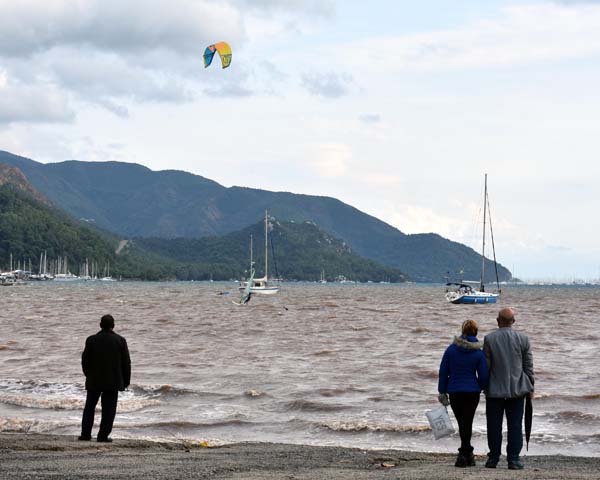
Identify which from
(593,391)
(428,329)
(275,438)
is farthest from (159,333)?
(275,438)

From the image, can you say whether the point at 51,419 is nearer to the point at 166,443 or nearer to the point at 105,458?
the point at 166,443

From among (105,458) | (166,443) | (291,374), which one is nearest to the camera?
(105,458)

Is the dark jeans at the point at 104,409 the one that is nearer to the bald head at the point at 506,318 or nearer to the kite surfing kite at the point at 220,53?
the bald head at the point at 506,318

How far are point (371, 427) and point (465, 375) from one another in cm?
676

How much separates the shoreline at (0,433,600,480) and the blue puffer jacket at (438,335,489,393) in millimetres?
1172

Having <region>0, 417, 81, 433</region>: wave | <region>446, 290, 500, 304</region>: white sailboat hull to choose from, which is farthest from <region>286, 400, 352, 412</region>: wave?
<region>446, 290, 500, 304</region>: white sailboat hull

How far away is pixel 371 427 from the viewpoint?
1961cm

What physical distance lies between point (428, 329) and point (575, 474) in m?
44.7

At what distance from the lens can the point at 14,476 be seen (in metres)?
12.0

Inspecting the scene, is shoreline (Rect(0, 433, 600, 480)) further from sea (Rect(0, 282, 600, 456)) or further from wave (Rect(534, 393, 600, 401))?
wave (Rect(534, 393, 600, 401))

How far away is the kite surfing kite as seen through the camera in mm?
48719

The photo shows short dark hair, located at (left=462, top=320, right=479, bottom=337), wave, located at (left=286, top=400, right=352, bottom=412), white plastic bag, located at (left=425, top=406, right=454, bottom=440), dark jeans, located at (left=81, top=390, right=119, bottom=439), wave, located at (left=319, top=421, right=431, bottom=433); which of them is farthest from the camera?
wave, located at (left=286, top=400, right=352, bottom=412)

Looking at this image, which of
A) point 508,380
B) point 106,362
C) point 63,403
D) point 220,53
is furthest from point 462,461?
point 220,53

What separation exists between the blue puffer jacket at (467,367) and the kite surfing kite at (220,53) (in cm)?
3672
